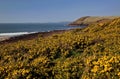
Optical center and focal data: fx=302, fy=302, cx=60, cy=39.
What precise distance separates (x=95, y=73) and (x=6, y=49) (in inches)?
309

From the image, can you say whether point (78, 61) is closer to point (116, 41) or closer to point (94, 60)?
point (94, 60)

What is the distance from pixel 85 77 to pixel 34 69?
2.46 meters

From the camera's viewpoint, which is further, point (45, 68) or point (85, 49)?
point (85, 49)

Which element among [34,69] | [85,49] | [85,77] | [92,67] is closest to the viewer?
[85,77]

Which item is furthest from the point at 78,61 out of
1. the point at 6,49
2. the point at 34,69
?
the point at 6,49

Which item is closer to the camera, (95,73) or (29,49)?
(95,73)

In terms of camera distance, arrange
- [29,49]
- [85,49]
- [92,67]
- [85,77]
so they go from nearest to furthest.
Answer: [85,77] < [92,67] < [85,49] < [29,49]

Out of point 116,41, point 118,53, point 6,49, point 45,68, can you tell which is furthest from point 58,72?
point 6,49

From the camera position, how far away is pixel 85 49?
1445 cm

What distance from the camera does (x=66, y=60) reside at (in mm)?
12984

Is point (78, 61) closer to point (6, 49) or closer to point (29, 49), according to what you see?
point (29, 49)

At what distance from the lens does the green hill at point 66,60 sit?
34.4 ft

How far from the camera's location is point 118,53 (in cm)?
1213

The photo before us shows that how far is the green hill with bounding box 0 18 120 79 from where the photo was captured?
10.5 m
